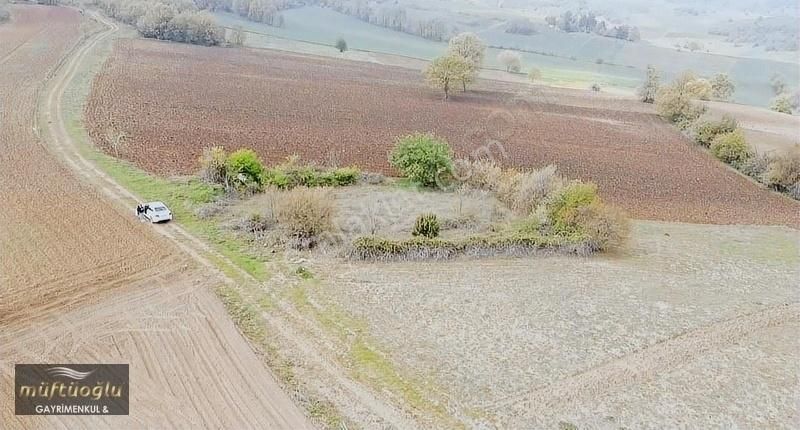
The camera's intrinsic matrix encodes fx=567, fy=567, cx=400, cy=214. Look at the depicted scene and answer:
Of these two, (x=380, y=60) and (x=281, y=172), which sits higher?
(x=380, y=60)

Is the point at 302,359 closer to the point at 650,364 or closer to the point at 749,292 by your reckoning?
the point at 650,364

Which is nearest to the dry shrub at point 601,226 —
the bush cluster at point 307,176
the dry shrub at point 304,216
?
the dry shrub at point 304,216

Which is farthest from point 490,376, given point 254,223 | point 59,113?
point 59,113

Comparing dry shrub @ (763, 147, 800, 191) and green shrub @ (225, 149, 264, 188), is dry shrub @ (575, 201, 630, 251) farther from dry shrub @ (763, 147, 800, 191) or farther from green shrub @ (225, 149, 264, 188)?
dry shrub @ (763, 147, 800, 191)

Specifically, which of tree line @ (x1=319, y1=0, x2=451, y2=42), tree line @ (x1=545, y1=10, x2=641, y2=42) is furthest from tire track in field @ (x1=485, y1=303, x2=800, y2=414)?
tree line @ (x1=545, y1=10, x2=641, y2=42)

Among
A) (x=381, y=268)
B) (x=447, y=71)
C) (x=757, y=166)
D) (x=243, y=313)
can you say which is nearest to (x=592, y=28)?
(x=447, y=71)

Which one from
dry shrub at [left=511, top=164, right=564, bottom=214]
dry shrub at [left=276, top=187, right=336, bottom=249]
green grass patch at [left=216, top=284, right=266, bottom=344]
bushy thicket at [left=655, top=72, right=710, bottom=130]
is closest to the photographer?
green grass patch at [left=216, top=284, right=266, bottom=344]
